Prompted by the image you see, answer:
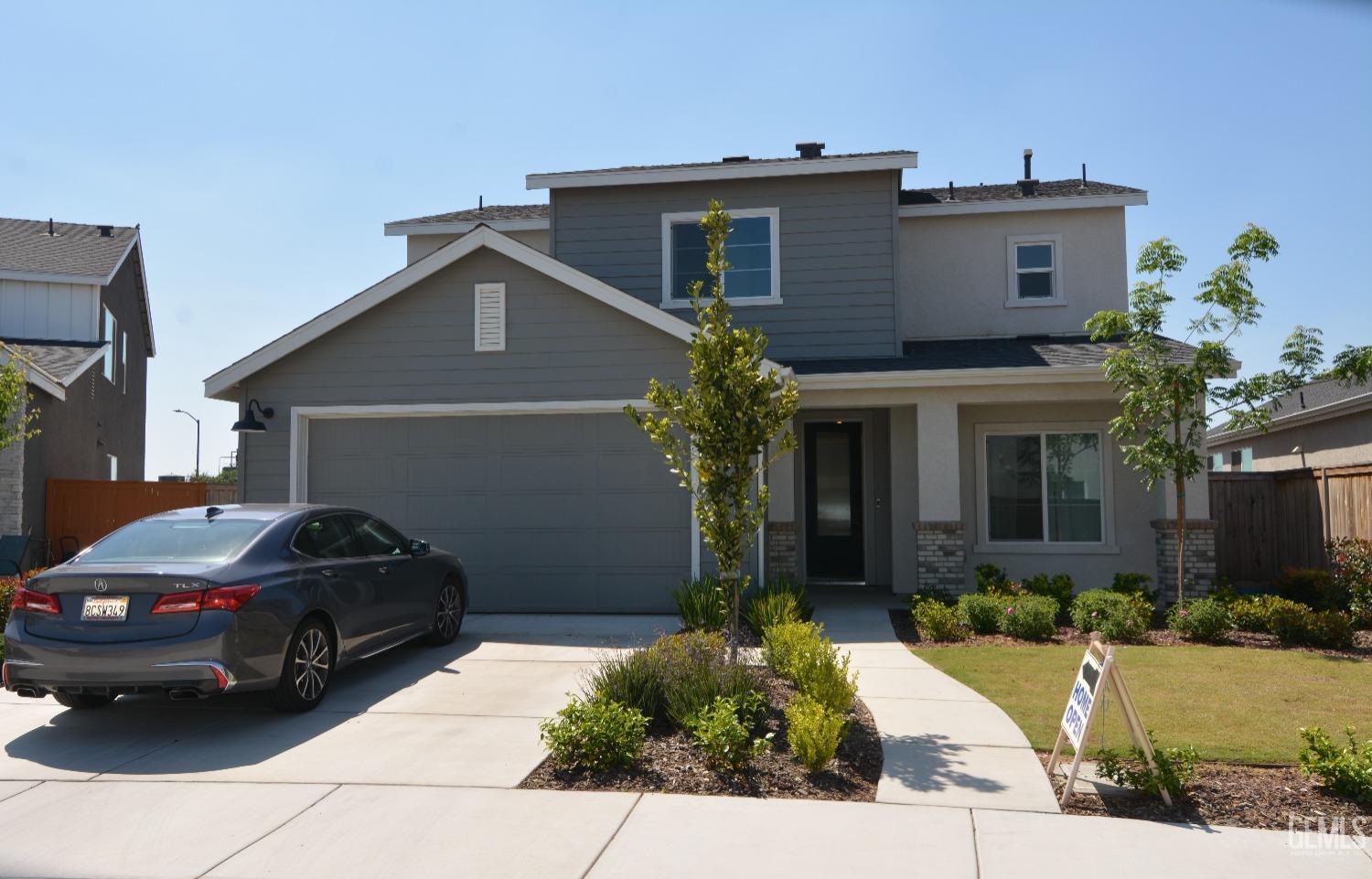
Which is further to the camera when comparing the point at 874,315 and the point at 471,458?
the point at 874,315

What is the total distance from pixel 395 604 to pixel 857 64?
7.10 metres

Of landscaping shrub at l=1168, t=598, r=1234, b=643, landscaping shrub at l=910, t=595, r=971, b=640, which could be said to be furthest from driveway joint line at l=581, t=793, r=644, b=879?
landscaping shrub at l=1168, t=598, r=1234, b=643

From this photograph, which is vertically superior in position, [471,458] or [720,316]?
[720,316]

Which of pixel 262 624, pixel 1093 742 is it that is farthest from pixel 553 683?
pixel 1093 742

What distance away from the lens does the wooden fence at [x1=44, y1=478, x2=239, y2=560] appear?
18672mm

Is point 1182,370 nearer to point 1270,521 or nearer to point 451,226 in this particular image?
point 1270,521

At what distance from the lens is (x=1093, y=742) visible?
249 inches

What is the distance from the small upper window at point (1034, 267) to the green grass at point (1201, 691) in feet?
22.8

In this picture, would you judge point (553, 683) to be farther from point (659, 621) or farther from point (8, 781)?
point (8, 781)

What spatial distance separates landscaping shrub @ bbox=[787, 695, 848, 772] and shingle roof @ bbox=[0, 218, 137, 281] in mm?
22227

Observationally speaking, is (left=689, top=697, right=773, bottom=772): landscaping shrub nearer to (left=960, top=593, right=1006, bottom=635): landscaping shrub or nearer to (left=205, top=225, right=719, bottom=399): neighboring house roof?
(left=960, top=593, right=1006, bottom=635): landscaping shrub

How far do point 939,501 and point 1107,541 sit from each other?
8.90ft

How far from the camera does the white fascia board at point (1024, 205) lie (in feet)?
49.1

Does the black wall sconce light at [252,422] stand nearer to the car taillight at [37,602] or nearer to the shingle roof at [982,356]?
the car taillight at [37,602]
